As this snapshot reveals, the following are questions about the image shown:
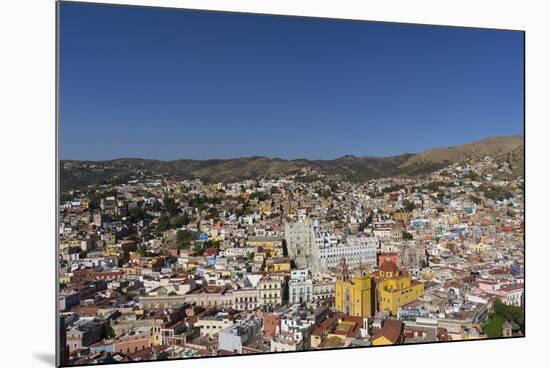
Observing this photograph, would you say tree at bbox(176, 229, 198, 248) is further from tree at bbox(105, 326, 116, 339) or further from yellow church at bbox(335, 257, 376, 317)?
yellow church at bbox(335, 257, 376, 317)

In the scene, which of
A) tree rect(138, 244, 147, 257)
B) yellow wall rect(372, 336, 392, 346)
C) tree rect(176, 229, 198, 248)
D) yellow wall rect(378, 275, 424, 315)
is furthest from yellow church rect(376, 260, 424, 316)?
tree rect(138, 244, 147, 257)

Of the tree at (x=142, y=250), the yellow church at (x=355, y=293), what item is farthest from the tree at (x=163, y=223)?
the yellow church at (x=355, y=293)

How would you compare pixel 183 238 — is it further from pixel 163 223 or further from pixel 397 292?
pixel 397 292

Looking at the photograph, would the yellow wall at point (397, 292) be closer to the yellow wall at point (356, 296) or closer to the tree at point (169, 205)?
the yellow wall at point (356, 296)

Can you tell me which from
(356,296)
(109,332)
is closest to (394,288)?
(356,296)

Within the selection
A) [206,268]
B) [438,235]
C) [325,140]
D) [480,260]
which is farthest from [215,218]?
[480,260]
